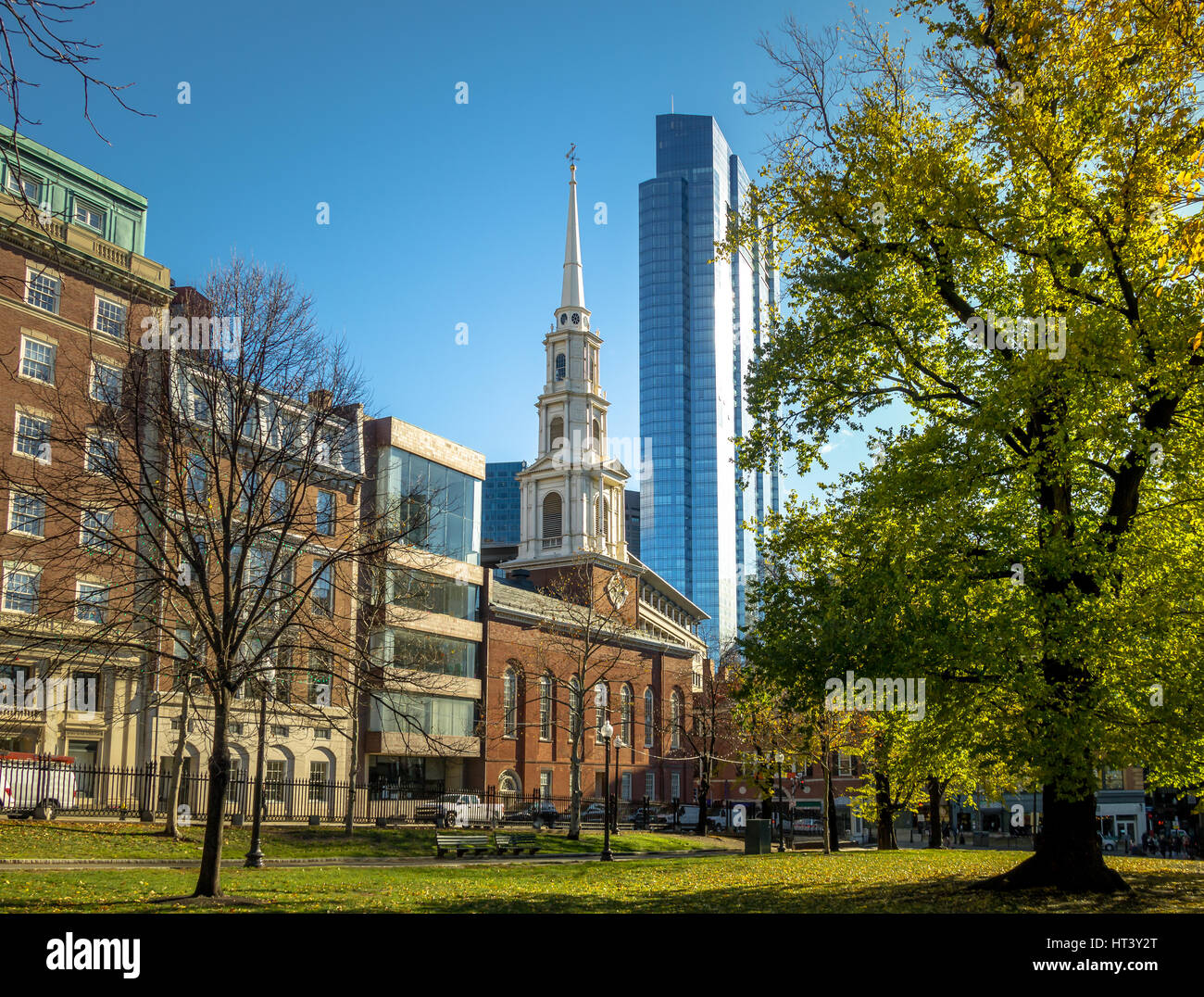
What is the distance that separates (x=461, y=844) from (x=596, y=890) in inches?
548

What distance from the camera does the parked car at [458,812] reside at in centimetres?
4347

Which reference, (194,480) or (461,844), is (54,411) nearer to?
(194,480)

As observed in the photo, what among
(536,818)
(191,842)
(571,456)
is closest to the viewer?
(191,842)

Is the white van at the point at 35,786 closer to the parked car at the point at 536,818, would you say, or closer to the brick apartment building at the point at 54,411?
the brick apartment building at the point at 54,411

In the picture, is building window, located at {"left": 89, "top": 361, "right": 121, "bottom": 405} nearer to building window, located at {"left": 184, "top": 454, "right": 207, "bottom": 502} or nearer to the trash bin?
building window, located at {"left": 184, "top": 454, "right": 207, "bottom": 502}

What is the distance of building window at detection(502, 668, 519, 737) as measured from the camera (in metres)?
64.6

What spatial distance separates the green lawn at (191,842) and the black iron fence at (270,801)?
1498 millimetres

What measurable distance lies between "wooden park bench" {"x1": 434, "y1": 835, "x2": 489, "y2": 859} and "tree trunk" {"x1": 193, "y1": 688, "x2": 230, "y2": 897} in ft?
50.7

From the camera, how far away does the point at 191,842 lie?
94.4ft

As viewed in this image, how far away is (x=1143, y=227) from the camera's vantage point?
17.6 m

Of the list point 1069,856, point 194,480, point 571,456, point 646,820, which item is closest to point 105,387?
point 194,480

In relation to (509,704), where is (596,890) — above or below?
below
